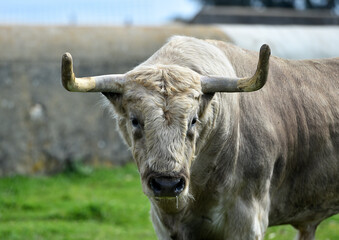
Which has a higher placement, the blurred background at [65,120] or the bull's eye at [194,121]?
the bull's eye at [194,121]

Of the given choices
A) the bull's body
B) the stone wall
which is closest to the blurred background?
the stone wall

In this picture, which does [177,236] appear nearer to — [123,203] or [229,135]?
[229,135]

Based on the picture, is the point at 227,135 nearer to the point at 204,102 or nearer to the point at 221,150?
the point at 221,150

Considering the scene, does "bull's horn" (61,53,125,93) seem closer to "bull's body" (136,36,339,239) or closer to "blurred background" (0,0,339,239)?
"bull's body" (136,36,339,239)

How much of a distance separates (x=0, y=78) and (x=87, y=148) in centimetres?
206

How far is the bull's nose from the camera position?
16.3 feet

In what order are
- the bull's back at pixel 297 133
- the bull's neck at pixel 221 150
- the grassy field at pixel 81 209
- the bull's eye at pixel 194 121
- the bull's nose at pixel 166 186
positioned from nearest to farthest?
the bull's nose at pixel 166 186 → the bull's eye at pixel 194 121 → the bull's neck at pixel 221 150 → the bull's back at pixel 297 133 → the grassy field at pixel 81 209

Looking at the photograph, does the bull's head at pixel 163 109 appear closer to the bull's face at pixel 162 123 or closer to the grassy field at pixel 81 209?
the bull's face at pixel 162 123

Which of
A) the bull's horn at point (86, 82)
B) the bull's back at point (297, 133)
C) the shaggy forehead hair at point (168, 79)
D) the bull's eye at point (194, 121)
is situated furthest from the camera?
the bull's back at point (297, 133)

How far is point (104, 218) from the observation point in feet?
32.9

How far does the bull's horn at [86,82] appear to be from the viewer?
5109 millimetres

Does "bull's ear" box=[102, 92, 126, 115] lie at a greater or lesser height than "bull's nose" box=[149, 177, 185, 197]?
greater

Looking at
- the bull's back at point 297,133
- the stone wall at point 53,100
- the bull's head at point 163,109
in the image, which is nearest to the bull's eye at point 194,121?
the bull's head at point 163,109

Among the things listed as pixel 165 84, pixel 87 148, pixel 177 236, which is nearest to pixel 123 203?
pixel 87 148
